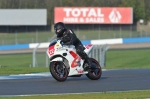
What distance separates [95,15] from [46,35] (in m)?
10.9

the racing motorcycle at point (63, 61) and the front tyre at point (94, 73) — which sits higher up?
the racing motorcycle at point (63, 61)

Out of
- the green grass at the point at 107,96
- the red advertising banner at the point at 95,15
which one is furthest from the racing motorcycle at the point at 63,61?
the red advertising banner at the point at 95,15

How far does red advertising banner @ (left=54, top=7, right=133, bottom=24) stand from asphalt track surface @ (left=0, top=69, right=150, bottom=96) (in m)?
51.3

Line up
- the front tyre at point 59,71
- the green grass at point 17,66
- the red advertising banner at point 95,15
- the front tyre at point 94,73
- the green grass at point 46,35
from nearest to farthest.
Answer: the front tyre at point 59,71 < the front tyre at point 94,73 < the green grass at point 17,66 < the green grass at point 46,35 < the red advertising banner at point 95,15

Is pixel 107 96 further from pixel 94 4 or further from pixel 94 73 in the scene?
pixel 94 4

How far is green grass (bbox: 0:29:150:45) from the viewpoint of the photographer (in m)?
54.6

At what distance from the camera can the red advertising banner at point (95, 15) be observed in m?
67.9

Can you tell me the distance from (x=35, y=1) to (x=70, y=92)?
5277cm

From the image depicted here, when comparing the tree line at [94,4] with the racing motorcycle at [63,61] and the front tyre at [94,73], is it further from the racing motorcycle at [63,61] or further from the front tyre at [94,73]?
the racing motorcycle at [63,61]

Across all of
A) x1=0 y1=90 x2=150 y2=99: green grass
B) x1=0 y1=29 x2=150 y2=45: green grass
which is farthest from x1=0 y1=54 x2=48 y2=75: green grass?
x1=0 y1=29 x2=150 y2=45: green grass

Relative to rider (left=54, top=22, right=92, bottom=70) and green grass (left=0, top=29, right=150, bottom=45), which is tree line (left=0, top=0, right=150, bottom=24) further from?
rider (left=54, top=22, right=92, bottom=70)

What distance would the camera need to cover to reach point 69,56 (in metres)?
14.8

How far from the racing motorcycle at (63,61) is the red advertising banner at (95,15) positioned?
52.7 meters

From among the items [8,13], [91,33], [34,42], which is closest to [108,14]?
[91,33]
